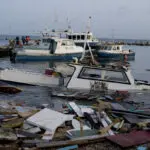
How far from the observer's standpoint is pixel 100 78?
17.3 metres

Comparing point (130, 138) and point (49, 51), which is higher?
point (130, 138)

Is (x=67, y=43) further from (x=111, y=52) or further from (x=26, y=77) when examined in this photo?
(x=26, y=77)

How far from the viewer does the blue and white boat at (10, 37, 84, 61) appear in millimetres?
44406

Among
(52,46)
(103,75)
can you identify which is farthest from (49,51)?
(103,75)

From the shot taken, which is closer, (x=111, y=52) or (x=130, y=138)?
(x=130, y=138)

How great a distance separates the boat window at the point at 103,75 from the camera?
17.1 meters

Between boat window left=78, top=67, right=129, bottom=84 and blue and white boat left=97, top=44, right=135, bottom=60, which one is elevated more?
boat window left=78, top=67, right=129, bottom=84

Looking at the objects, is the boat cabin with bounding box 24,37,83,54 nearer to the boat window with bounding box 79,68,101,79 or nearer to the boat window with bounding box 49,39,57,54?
the boat window with bounding box 49,39,57,54

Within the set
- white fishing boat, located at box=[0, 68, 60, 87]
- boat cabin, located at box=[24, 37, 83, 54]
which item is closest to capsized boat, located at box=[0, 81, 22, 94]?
white fishing boat, located at box=[0, 68, 60, 87]

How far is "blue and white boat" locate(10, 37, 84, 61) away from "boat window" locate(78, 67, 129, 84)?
27787 millimetres

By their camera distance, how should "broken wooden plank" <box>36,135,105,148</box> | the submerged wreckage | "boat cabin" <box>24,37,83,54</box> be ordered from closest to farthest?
"broken wooden plank" <box>36,135,105,148</box>, the submerged wreckage, "boat cabin" <box>24,37,83,54</box>

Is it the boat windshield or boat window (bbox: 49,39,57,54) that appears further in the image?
the boat windshield

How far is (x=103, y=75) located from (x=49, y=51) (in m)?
29.2

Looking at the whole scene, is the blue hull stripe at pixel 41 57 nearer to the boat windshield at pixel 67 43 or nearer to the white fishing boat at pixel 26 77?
the boat windshield at pixel 67 43
